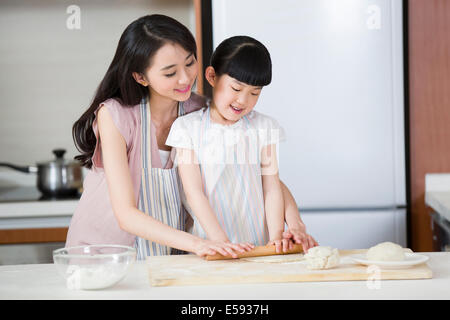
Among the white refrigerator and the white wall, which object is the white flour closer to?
the white refrigerator

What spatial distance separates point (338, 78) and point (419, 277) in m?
0.90

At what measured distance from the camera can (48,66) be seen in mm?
1923

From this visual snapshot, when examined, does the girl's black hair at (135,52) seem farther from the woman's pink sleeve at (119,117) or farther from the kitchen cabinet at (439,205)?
the kitchen cabinet at (439,205)

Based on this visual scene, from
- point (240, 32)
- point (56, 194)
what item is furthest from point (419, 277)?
point (56, 194)

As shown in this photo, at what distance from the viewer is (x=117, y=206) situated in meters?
0.87

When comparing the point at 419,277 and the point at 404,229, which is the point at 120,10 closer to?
the point at 404,229

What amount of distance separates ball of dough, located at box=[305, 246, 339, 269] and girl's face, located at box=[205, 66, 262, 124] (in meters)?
0.27

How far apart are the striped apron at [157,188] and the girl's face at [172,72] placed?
8 centimetres

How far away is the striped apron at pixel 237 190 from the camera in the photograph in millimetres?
951

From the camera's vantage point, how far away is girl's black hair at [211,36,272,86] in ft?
2.94

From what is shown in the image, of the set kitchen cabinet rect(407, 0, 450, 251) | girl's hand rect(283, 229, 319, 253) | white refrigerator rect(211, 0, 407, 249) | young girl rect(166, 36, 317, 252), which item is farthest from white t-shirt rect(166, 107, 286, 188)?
kitchen cabinet rect(407, 0, 450, 251)

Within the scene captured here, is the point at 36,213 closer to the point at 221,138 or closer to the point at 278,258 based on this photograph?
the point at 221,138
